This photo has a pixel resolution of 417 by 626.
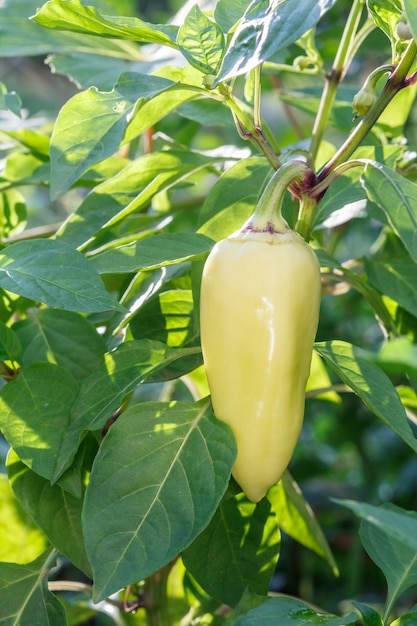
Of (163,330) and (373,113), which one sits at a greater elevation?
(373,113)

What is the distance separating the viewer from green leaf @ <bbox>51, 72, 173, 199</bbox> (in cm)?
55

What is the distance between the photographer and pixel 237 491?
59 centimetres

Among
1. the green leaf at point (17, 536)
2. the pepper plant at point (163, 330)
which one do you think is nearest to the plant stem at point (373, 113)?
the pepper plant at point (163, 330)

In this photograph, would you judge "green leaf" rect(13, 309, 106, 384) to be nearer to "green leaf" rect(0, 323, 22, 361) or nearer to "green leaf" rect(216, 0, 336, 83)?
"green leaf" rect(0, 323, 22, 361)

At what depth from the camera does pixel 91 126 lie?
564mm

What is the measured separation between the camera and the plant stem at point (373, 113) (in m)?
0.58

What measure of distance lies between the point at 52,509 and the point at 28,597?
0.34ft

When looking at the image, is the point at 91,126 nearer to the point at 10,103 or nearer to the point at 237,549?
the point at 10,103

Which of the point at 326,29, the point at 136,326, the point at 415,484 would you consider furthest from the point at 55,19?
the point at 415,484

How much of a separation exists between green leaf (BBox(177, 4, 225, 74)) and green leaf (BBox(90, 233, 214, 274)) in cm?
12

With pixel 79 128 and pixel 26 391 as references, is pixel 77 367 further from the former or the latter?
pixel 79 128

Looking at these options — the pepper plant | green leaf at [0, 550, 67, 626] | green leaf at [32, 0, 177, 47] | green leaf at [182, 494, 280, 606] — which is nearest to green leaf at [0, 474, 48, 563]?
the pepper plant

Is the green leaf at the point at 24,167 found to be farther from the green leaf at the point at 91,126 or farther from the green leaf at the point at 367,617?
the green leaf at the point at 367,617

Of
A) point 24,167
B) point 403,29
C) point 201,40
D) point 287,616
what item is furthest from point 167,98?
point 287,616
